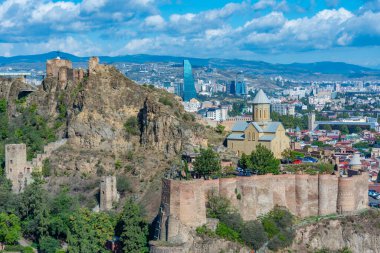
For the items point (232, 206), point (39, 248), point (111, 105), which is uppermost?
point (111, 105)

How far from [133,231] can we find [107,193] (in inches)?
226

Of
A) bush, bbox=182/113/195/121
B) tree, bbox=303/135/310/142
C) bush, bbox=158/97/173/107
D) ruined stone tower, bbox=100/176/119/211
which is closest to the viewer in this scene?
ruined stone tower, bbox=100/176/119/211

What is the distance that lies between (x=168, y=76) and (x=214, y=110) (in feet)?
301

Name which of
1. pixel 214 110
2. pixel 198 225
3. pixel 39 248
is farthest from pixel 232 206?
pixel 214 110

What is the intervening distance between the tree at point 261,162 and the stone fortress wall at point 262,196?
2086 mm

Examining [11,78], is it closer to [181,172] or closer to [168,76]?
[181,172]

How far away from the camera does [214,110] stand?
106 meters

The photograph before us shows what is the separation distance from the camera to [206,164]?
104 feet

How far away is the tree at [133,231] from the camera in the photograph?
2772 cm

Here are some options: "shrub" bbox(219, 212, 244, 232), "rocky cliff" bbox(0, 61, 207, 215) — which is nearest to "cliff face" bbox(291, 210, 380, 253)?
"shrub" bbox(219, 212, 244, 232)

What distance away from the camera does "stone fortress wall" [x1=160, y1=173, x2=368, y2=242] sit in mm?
26688

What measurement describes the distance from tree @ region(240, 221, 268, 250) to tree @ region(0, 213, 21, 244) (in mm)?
9675

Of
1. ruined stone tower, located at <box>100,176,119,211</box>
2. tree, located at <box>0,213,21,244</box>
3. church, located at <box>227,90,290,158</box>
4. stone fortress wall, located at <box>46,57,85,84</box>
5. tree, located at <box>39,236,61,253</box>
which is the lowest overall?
tree, located at <box>39,236,61,253</box>

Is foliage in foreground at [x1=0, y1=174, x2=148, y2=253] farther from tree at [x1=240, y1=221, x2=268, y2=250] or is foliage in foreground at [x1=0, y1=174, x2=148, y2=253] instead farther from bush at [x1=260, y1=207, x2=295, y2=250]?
bush at [x1=260, y1=207, x2=295, y2=250]
